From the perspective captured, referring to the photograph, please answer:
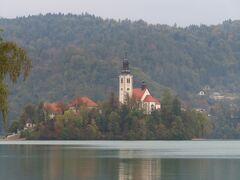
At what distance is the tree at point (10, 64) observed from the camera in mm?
27906

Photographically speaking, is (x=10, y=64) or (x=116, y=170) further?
(x=116, y=170)

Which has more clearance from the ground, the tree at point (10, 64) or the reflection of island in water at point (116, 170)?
the tree at point (10, 64)

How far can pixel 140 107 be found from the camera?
175375 millimetres

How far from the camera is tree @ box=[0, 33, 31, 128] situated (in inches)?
1099

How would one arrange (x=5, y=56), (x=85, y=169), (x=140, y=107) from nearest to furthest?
(x=5, y=56) → (x=85, y=169) → (x=140, y=107)

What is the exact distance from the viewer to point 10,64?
28156 mm

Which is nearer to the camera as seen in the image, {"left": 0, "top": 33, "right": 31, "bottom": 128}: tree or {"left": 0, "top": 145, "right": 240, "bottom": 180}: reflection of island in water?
{"left": 0, "top": 33, "right": 31, "bottom": 128}: tree

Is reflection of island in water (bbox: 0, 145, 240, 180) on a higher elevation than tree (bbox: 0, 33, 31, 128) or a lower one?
lower

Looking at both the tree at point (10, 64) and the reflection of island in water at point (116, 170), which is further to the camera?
the reflection of island in water at point (116, 170)

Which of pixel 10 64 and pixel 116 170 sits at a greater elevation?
pixel 10 64

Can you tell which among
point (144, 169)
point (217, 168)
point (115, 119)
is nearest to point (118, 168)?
point (144, 169)

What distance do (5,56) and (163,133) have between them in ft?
464

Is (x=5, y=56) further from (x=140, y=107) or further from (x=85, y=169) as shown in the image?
(x=140, y=107)

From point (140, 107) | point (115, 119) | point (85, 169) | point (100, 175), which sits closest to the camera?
point (100, 175)
